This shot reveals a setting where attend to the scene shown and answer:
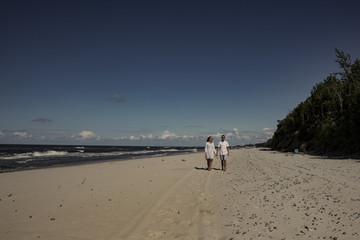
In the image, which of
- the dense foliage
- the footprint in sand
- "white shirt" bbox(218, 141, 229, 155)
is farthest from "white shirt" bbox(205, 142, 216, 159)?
the dense foliage

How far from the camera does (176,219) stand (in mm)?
6184

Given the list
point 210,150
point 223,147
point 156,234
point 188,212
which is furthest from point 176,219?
point 223,147

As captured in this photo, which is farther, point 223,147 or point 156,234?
point 223,147

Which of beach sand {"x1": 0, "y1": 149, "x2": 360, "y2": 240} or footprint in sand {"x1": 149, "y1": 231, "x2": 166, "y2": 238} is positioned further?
footprint in sand {"x1": 149, "y1": 231, "x2": 166, "y2": 238}

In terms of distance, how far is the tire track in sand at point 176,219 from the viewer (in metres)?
5.16

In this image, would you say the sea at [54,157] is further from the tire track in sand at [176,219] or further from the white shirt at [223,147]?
the tire track in sand at [176,219]

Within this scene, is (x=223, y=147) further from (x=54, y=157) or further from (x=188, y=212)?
(x=54, y=157)

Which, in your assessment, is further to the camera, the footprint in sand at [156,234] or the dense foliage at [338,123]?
the dense foliage at [338,123]

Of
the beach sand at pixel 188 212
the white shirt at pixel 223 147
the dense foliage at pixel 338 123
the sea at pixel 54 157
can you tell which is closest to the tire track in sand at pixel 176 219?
the beach sand at pixel 188 212

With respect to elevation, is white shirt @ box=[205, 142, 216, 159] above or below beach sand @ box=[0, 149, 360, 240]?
above

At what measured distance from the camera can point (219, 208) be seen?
→ 278 inches

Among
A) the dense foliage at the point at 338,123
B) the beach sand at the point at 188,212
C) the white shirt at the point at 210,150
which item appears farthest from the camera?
the dense foliage at the point at 338,123

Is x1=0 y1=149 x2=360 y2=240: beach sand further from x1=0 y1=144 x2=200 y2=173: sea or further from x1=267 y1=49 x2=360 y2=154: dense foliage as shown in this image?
x1=267 y1=49 x2=360 y2=154: dense foliage

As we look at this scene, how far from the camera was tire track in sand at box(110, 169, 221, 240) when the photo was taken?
5164 mm
